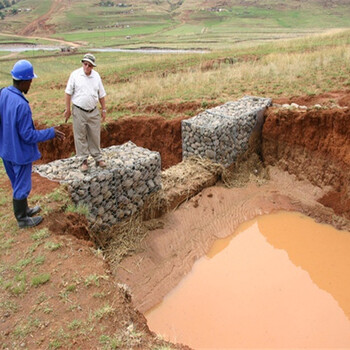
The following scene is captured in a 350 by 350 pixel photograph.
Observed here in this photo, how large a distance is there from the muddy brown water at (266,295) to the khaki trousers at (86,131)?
307cm

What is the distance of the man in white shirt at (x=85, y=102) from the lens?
5.57m

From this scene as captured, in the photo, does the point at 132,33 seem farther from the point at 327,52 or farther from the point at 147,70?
the point at 327,52

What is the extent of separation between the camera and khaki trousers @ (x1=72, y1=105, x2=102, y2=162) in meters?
5.81

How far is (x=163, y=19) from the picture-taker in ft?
227

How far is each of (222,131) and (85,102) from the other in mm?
4435

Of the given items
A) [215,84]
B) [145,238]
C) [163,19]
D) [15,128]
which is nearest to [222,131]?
[145,238]

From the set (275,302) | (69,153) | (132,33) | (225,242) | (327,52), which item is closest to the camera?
(275,302)

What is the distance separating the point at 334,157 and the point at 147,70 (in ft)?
40.9

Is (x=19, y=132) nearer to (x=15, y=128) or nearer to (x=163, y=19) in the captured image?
(x=15, y=128)

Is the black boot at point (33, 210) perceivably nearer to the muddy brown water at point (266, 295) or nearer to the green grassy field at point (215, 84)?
the muddy brown water at point (266, 295)

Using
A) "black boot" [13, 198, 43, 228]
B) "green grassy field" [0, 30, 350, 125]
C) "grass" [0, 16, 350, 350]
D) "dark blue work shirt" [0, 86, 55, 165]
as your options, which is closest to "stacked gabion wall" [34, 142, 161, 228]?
"grass" [0, 16, 350, 350]

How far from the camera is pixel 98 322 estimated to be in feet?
13.1

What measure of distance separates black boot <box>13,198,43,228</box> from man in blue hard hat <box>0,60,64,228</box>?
0.04m

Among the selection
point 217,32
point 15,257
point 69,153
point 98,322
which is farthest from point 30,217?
point 217,32
